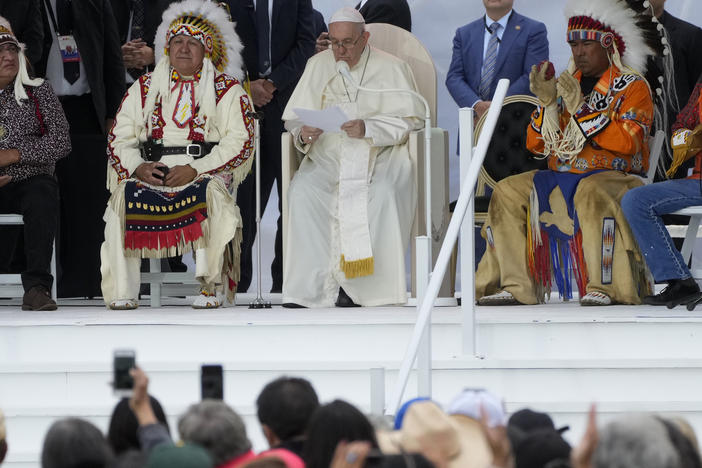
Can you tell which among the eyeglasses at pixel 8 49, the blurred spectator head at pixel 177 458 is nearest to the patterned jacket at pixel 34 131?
the eyeglasses at pixel 8 49

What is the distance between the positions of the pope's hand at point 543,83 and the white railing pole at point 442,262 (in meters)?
1.22

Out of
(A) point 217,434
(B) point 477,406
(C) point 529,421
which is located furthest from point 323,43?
(A) point 217,434

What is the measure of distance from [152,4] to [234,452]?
4594mm

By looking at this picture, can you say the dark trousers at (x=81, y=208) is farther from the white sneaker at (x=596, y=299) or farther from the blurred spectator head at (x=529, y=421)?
the blurred spectator head at (x=529, y=421)

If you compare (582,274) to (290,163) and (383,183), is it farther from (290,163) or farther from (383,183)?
(290,163)

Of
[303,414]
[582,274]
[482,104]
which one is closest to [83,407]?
[303,414]

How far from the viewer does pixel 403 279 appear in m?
5.69

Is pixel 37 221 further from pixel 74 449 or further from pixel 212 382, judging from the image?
pixel 74 449

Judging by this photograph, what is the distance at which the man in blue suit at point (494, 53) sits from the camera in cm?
637

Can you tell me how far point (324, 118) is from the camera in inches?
218

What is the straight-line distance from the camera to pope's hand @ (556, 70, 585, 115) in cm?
539

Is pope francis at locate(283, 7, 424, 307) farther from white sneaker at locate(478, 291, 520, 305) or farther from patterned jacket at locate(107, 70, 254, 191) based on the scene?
white sneaker at locate(478, 291, 520, 305)

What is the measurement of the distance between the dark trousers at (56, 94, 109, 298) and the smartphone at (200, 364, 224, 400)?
3.57 meters

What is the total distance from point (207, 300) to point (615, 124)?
1977 mm
